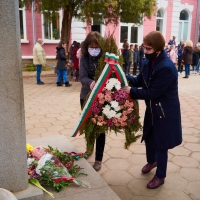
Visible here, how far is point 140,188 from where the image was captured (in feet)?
9.61

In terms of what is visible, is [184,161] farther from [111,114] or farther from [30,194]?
[30,194]

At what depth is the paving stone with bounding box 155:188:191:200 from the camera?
Answer: 2740 mm

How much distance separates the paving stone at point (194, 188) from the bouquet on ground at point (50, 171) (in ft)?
3.87

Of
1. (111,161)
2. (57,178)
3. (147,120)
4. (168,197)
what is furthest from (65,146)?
(168,197)

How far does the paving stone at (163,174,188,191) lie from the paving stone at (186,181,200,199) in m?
0.05

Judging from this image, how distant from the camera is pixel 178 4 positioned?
18.2 metres

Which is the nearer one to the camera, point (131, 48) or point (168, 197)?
point (168, 197)

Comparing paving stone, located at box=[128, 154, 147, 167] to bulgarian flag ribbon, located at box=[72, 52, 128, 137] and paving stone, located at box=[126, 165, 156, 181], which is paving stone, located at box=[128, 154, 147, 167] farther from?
bulgarian flag ribbon, located at box=[72, 52, 128, 137]

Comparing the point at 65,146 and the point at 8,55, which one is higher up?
the point at 8,55

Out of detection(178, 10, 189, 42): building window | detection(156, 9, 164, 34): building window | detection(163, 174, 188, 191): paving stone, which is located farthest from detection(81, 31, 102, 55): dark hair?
detection(178, 10, 189, 42): building window

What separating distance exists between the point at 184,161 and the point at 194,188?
2.16ft

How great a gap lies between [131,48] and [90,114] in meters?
10.6

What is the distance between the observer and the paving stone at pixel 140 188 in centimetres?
283

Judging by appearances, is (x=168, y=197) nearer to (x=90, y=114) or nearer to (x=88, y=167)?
(x=88, y=167)
